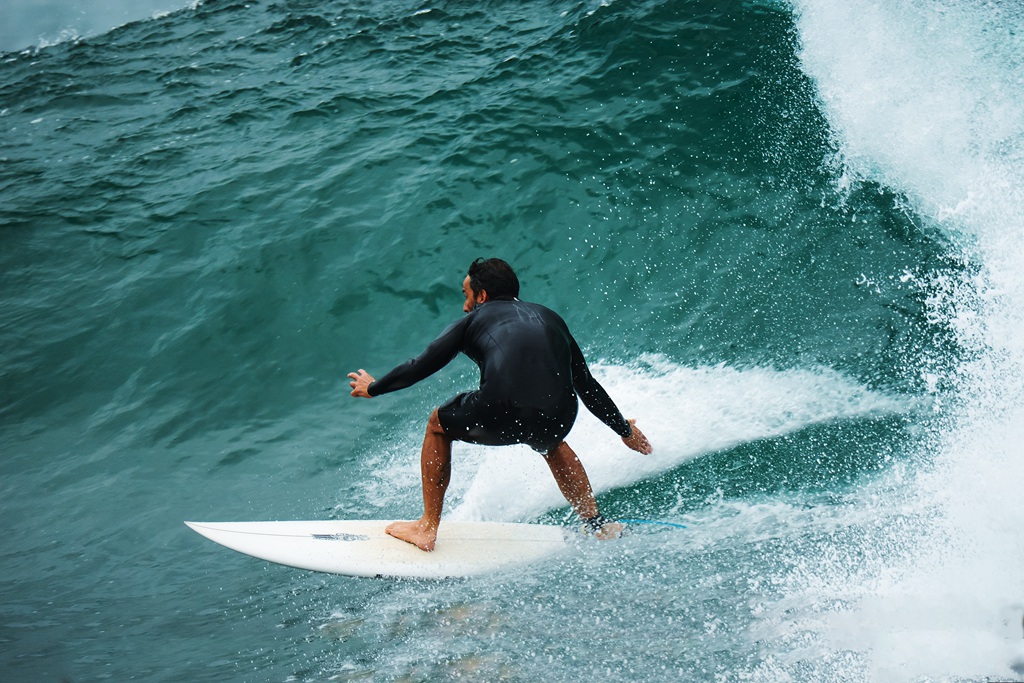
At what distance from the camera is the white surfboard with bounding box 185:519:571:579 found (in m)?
4.65

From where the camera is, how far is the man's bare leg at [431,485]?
14.6ft

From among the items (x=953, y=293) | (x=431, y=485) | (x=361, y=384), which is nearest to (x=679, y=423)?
(x=431, y=485)

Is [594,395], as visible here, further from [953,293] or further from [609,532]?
[953,293]

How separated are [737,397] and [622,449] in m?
0.93

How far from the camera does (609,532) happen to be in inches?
185

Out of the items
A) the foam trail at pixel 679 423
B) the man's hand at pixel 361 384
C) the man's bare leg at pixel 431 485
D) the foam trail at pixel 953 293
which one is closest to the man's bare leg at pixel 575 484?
the man's bare leg at pixel 431 485

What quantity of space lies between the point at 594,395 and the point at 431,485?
3.35ft

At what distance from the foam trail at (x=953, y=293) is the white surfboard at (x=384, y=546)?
1.63m

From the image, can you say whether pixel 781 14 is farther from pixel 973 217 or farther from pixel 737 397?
pixel 737 397

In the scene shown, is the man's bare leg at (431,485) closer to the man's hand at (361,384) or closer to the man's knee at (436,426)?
the man's knee at (436,426)

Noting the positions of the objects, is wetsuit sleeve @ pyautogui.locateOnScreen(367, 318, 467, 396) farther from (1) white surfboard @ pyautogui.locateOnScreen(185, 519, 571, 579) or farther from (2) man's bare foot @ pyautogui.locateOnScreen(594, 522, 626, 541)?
(2) man's bare foot @ pyautogui.locateOnScreen(594, 522, 626, 541)

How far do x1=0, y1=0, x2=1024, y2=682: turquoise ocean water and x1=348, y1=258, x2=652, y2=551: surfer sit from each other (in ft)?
2.61

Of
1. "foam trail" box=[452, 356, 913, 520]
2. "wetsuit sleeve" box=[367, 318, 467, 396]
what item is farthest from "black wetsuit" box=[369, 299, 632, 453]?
"foam trail" box=[452, 356, 913, 520]

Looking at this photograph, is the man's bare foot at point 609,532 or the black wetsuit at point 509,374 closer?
the black wetsuit at point 509,374
